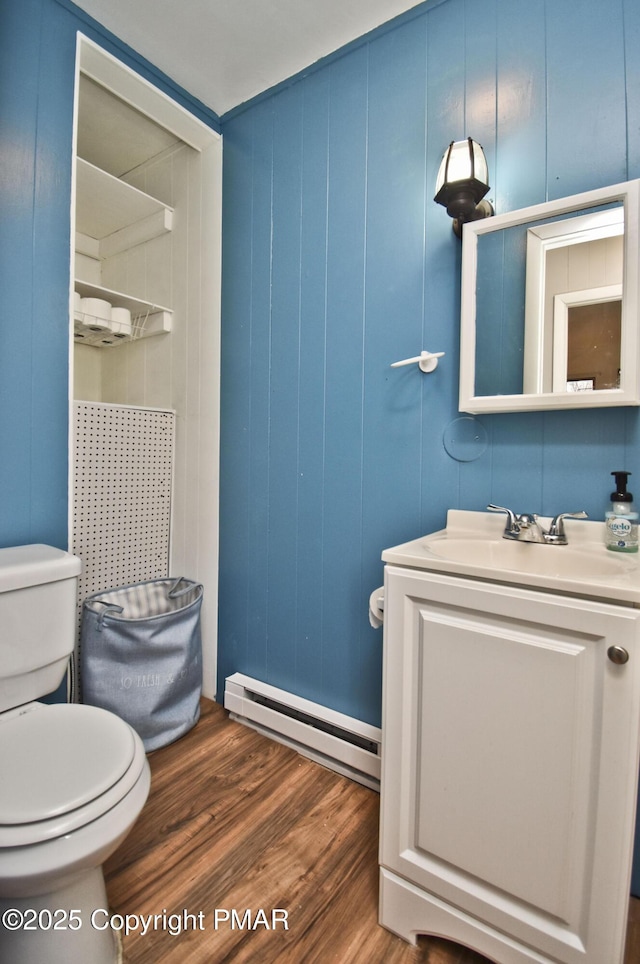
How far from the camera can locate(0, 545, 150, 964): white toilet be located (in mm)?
810

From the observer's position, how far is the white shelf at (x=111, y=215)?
1852 mm

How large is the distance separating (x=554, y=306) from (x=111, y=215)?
2.02 meters

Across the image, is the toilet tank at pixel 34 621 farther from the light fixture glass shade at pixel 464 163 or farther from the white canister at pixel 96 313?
the light fixture glass shade at pixel 464 163

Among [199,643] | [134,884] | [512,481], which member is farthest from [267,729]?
[512,481]

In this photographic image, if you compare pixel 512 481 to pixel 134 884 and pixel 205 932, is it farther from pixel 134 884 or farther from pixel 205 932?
pixel 134 884

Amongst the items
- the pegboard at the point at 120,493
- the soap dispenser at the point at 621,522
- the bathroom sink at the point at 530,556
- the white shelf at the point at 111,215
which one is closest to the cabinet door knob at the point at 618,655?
the bathroom sink at the point at 530,556


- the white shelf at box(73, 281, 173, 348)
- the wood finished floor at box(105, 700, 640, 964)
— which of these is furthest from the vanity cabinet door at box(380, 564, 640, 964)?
the white shelf at box(73, 281, 173, 348)

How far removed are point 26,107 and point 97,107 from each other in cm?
47

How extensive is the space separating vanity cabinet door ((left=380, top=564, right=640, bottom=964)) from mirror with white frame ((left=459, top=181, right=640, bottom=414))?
0.62 m

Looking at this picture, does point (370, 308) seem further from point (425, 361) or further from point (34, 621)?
point (34, 621)

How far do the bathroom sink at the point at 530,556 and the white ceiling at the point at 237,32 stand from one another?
174 cm

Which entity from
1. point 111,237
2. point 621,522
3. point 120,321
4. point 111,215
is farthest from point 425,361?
point 111,237

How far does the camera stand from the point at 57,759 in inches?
38.5

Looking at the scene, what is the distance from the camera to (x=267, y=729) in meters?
1.77
